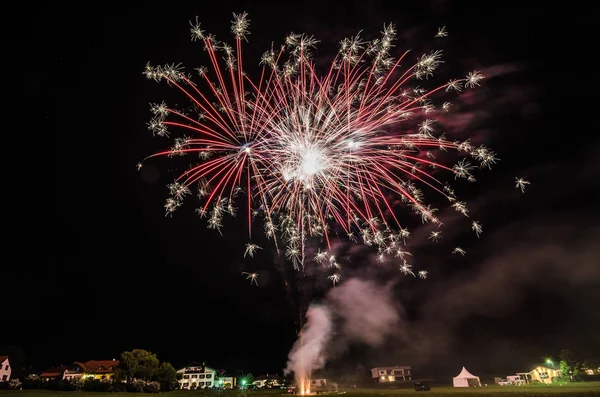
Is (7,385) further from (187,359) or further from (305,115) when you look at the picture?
(305,115)

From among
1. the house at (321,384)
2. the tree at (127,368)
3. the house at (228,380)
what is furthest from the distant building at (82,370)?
the house at (321,384)

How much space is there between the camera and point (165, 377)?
2138 inches

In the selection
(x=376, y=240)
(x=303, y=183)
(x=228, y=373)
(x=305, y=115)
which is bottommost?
(x=228, y=373)

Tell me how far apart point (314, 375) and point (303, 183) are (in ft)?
142

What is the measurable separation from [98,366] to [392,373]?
210 feet

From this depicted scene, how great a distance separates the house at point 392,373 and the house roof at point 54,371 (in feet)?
220

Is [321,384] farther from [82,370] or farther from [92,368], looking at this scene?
[82,370]

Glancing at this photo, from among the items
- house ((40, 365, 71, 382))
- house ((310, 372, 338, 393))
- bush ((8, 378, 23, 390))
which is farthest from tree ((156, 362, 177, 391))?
house ((40, 365, 71, 382))

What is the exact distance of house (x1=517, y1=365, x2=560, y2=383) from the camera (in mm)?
57253

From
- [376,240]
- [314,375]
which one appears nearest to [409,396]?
[376,240]

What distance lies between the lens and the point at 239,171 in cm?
1900

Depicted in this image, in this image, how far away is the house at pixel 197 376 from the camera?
80562mm

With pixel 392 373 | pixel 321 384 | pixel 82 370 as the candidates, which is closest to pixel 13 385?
pixel 82 370

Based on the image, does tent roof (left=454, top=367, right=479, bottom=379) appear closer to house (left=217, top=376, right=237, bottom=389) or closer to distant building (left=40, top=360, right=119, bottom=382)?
house (left=217, top=376, right=237, bottom=389)
